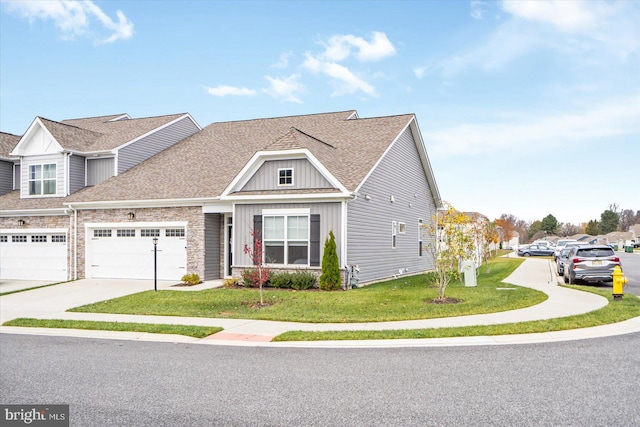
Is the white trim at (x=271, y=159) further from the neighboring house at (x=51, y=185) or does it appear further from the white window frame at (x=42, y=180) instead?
the white window frame at (x=42, y=180)

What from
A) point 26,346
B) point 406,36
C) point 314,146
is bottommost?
point 26,346

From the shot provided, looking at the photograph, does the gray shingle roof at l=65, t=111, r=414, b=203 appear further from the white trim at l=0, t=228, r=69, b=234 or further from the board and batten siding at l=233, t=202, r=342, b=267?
the white trim at l=0, t=228, r=69, b=234

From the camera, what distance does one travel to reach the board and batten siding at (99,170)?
25.3 metres

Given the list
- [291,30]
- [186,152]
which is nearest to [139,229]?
[186,152]

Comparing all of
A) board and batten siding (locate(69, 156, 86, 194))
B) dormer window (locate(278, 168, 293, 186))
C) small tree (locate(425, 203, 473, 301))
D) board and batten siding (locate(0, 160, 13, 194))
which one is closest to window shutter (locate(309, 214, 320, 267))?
dormer window (locate(278, 168, 293, 186))

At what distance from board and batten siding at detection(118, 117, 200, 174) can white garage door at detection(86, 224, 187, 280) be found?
3.92 m

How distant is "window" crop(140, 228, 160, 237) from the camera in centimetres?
2232

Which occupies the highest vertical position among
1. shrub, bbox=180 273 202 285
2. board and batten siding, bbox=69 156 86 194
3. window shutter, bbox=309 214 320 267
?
board and batten siding, bbox=69 156 86 194

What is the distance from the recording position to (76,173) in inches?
986

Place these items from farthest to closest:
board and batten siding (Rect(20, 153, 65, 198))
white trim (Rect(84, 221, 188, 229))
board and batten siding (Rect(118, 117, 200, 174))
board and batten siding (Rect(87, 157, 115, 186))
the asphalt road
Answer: board and batten siding (Rect(118, 117, 200, 174)), board and batten siding (Rect(87, 157, 115, 186)), board and batten siding (Rect(20, 153, 65, 198)), white trim (Rect(84, 221, 188, 229)), the asphalt road

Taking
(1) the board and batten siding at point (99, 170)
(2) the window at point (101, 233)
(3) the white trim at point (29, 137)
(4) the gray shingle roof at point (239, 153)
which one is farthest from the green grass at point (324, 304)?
(3) the white trim at point (29, 137)

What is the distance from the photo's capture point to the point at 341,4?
20781mm

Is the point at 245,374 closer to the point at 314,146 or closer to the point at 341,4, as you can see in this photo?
the point at 314,146

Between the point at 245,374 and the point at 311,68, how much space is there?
2001 centimetres
